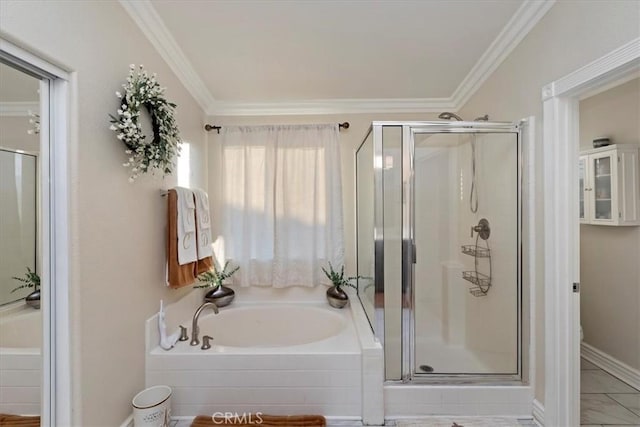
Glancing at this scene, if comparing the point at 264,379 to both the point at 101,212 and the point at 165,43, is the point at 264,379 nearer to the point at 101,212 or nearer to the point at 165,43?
the point at 101,212

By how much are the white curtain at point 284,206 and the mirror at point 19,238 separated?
69.6 inches

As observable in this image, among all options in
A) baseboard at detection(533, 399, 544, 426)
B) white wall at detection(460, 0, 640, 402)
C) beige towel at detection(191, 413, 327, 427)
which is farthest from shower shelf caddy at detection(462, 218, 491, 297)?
beige towel at detection(191, 413, 327, 427)

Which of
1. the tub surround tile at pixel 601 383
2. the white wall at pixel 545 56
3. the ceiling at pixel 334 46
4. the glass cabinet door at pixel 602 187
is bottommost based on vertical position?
the tub surround tile at pixel 601 383

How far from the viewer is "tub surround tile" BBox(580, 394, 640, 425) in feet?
6.03

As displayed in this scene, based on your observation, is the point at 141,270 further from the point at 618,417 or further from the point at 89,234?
the point at 618,417

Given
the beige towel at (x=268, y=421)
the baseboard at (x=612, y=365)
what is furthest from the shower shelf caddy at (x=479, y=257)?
the beige towel at (x=268, y=421)

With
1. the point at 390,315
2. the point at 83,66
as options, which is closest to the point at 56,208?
the point at 83,66

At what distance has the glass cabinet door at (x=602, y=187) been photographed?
2.48 metres

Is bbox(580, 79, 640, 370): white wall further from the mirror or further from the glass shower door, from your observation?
the mirror

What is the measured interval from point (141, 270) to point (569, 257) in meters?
2.41

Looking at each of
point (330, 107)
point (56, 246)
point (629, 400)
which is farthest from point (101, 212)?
point (629, 400)

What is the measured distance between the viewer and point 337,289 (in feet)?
9.30

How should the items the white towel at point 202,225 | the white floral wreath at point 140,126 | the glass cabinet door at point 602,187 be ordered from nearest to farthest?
the white floral wreath at point 140,126
the white towel at point 202,225
the glass cabinet door at point 602,187

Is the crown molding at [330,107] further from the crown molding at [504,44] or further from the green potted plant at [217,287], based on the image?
the green potted plant at [217,287]
